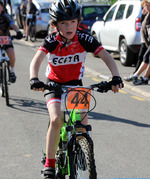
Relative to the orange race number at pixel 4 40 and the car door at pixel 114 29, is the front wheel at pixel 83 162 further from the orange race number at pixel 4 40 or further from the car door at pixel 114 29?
the car door at pixel 114 29

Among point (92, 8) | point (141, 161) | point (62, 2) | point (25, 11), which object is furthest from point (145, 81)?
point (25, 11)

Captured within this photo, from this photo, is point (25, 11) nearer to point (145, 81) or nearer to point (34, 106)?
point (145, 81)

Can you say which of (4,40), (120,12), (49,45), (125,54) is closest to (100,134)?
(49,45)

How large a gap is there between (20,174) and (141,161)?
1.45 meters

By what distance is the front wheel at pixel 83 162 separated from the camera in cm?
373

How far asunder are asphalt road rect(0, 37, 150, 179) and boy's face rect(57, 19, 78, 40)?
5.38ft

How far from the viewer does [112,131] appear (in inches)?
279

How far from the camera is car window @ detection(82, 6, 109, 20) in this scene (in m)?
17.9

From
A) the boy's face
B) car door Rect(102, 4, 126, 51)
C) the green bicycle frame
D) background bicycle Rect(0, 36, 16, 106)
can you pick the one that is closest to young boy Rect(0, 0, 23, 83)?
background bicycle Rect(0, 36, 16, 106)

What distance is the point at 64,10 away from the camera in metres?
4.21

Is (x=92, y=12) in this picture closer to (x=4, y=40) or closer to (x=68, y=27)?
(x=4, y=40)

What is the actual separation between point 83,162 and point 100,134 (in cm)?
303

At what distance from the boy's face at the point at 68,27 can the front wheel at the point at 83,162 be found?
991mm

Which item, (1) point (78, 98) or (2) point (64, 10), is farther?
(2) point (64, 10)
